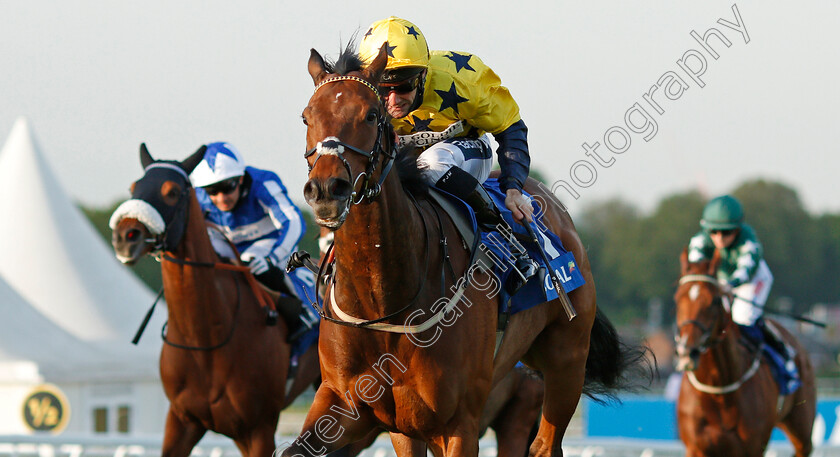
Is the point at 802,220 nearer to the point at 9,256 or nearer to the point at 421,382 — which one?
the point at 9,256

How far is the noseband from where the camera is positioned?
330 centimetres

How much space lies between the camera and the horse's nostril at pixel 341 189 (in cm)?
321

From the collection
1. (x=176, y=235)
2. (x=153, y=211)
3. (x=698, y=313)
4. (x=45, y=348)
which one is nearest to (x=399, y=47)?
(x=153, y=211)

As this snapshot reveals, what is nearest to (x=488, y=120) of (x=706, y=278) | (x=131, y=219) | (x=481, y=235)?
(x=481, y=235)

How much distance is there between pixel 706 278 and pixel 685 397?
108 centimetres

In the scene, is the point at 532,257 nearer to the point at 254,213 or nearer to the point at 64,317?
the point at 254,213

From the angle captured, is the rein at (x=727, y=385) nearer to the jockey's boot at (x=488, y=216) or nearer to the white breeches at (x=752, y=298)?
the white breeches at (x=752, y=298)

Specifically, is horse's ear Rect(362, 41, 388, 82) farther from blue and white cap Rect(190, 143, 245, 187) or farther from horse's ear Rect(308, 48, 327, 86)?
blue and white cap Rect(190, 143, 245, 187)

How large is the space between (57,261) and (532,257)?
46.5ft

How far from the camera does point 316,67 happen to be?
3693 millimetres

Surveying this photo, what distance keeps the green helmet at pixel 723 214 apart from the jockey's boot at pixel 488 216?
530 centimetres

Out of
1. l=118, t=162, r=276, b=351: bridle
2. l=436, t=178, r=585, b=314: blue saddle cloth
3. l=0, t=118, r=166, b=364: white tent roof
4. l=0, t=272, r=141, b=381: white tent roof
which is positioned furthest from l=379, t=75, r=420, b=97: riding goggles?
l=0, t=118, r=166, b=364: white tent roof

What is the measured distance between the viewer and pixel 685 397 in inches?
353

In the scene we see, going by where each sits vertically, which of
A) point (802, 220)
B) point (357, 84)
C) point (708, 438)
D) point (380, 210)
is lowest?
point (802, 220)
